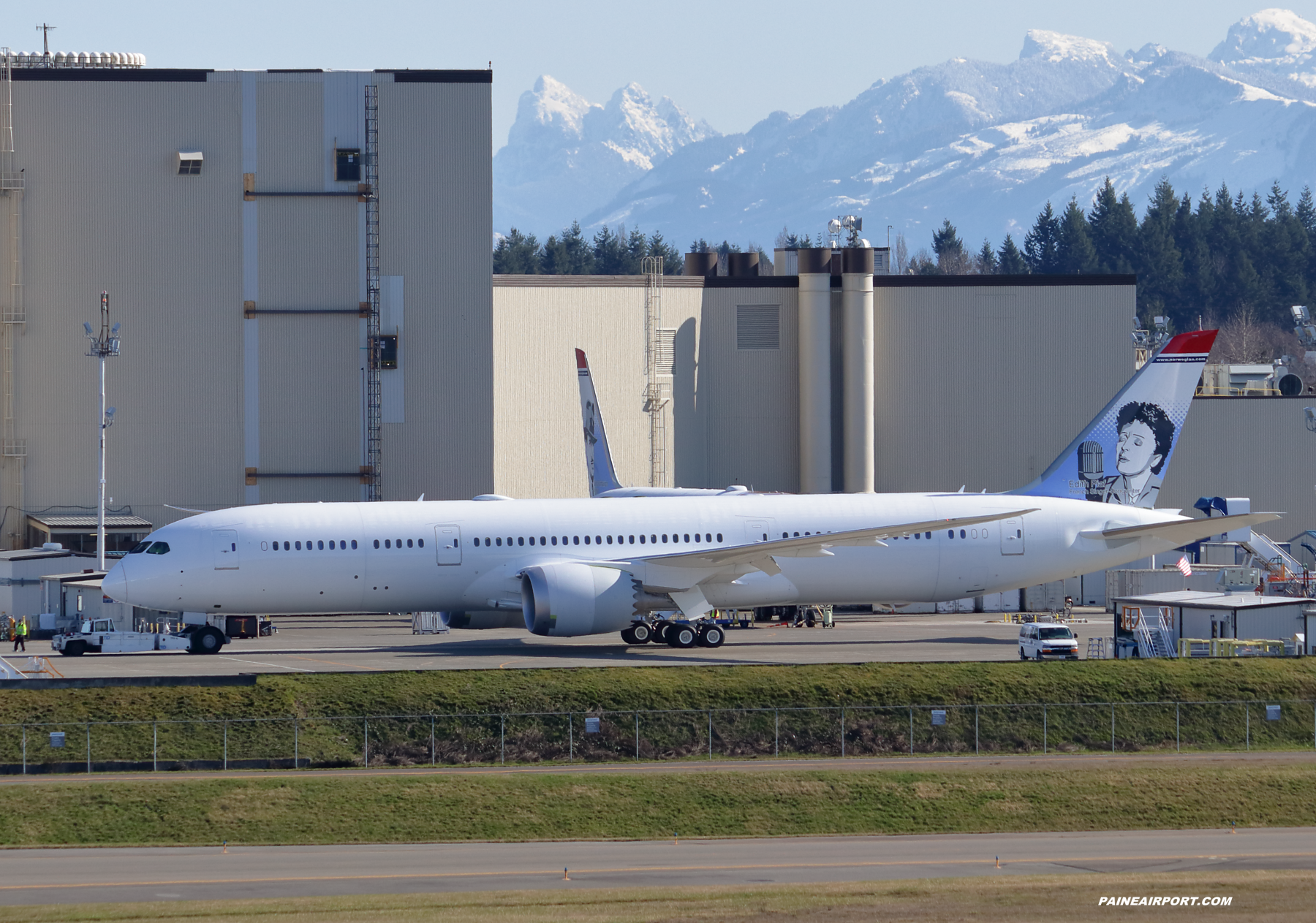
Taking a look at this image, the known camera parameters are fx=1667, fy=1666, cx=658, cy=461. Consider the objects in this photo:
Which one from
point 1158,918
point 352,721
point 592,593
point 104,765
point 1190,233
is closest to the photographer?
point 1158,918

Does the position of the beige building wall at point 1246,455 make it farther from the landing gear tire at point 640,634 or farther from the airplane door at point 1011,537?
the landing gear tire at point 640,634

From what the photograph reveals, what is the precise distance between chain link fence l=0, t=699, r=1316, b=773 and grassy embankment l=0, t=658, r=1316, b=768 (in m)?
0.05

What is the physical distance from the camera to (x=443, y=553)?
48938 mm

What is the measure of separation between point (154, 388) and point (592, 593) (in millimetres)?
29919

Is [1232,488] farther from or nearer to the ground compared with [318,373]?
nearer to the ground

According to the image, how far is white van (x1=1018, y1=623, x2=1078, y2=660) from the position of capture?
47.9 m

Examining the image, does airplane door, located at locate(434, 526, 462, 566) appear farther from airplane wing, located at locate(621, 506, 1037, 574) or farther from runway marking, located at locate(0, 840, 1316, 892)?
runway marking, located at locate(0, 840, 1316, 892)

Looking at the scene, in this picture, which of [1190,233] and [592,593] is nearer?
[592,593]

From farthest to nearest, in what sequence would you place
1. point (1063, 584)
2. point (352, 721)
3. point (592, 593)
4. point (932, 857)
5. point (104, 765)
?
point (1063, 584), point (592, 593), point (352, 721), point (104, 765), point (932, 857)

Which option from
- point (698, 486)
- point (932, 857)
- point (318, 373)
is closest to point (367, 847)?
point (932, 857)

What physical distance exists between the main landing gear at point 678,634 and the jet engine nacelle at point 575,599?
6.66ft

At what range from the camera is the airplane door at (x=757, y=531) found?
50.7m

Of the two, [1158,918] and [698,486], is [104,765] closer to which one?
[1158,918]

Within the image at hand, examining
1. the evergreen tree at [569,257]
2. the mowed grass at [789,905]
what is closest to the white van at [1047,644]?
the mowed grass at [789,905]
